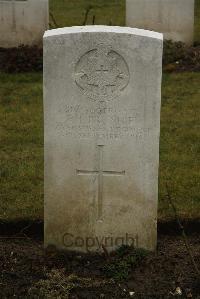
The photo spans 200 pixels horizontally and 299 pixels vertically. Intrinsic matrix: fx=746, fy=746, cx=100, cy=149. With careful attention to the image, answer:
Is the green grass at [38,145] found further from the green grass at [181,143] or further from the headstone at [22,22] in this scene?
the headstone at [22,22]

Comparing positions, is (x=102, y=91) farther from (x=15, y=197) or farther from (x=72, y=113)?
(x=15, y=197)

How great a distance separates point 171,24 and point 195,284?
22.8 feet

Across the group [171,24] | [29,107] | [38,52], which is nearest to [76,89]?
[29,107]

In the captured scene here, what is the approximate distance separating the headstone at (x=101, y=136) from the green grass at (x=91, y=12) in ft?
23.9

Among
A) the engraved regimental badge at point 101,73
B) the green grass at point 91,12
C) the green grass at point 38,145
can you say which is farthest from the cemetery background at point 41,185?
the green grass at point 91,12

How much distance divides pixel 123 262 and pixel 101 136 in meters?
0.84

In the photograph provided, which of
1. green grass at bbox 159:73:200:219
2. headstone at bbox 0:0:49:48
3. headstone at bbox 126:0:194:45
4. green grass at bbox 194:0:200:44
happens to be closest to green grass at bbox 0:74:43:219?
green grass at bbox 159:73:200:219

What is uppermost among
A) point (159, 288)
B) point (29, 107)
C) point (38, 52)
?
point (38, 52)

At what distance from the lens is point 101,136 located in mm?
4844

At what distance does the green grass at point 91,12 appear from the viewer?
13074 millimetres

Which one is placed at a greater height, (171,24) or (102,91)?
(171,24)

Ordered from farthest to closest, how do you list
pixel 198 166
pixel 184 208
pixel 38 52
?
pixel 38 52, pixel 198 166, pixel 184 208

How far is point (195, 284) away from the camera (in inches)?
185

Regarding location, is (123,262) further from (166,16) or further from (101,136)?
(166,16)
